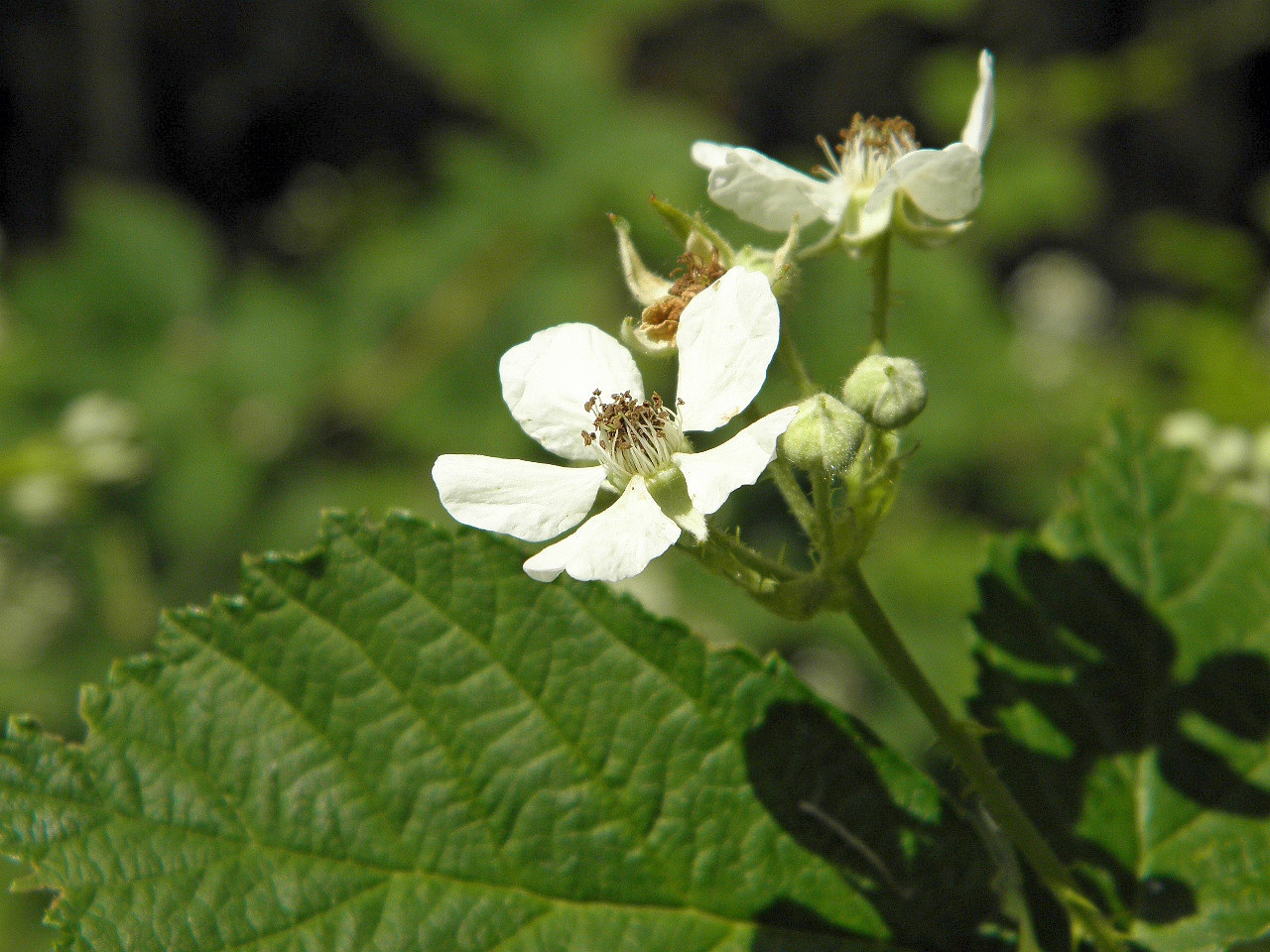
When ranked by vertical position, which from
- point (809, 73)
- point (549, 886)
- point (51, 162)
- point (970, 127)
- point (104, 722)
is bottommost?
point (549, 886)

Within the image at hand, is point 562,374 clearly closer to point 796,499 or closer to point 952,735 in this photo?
point 796,499

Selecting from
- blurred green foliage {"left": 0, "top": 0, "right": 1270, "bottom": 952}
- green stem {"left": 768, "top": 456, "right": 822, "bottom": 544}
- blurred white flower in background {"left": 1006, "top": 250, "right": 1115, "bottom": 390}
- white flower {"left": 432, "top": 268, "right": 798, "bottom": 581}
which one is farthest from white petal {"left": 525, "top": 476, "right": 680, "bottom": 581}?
blurred white flower in background {"left": 1006, "top": 250, "right": 1115, "bottom": 390}

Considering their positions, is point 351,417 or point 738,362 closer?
point 738,362

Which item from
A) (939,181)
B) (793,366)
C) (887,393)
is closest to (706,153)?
(939,181)

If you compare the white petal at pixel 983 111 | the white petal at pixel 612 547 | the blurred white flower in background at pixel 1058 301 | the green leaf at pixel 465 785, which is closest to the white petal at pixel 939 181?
the white petal at pixel 983 111

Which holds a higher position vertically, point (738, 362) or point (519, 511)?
point (738, 362)

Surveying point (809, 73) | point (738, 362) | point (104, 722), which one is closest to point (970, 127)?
point (738, 362)

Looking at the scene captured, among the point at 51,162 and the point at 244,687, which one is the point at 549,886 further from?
the point at 51,162

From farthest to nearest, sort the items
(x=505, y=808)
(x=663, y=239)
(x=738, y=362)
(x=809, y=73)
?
(x=809, y=73) < (x=663, y=239) < (x=505, y=808) < (x=738, y=362)
